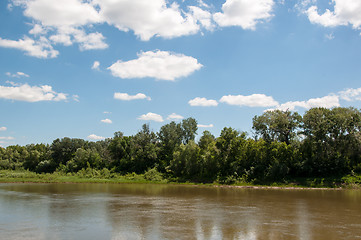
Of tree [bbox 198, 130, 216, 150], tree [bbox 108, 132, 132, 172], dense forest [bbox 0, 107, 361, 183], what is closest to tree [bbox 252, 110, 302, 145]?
dense forest [bbox 0, 107, 361, 183]

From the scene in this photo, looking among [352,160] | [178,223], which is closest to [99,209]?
[178,223]

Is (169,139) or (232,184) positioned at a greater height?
(169,139)

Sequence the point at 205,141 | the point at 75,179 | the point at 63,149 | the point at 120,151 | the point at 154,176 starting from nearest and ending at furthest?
the point at 154,176, the point at 75,179, the point at 205,141, the point at 120,151, the point at 63,149

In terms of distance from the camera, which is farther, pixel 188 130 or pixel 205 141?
pixel 188 130

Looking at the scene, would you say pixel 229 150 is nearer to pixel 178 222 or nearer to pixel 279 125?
pixel 279 125

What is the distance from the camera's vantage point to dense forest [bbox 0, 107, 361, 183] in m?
54.6

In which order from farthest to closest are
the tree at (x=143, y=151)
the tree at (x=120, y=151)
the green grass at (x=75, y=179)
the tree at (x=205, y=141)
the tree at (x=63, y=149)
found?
1. the tree at (x=63, y=149)
2. the tree at (x=120, y=151)
3. the tree at (x=143, y=151)
4. the tree at (x=205, y=141)
5. the green grass at (x=75, y=179)

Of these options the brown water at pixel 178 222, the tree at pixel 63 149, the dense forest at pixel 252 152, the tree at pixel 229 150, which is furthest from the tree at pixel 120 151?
the brown water at pixel 178 222

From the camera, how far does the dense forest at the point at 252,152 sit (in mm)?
54625

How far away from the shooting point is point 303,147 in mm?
59594

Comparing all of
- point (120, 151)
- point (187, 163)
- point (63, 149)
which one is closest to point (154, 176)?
point (187, 163)

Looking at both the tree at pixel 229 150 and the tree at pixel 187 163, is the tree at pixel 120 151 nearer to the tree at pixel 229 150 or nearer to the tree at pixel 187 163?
the tree at pixel 187 163

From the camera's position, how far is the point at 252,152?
208ft

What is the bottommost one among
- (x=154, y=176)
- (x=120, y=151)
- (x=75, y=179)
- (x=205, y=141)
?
(x=75, y=179)
